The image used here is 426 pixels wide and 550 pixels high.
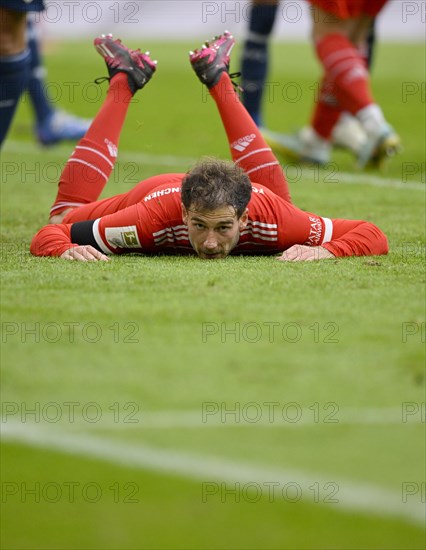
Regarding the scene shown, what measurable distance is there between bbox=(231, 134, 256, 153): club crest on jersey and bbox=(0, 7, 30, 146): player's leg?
1.58 meters

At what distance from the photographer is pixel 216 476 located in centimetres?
348

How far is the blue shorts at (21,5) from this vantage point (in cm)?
684

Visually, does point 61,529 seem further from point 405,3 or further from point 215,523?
point 405,3

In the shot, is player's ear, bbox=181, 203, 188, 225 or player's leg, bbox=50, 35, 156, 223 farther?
player's leg, bbox=50, 35, 156, 223

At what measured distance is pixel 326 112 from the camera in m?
9.55

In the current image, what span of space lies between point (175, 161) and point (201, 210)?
4479 mm

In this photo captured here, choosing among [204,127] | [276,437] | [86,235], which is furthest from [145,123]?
[276,437]

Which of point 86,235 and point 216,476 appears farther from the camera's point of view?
point 86,235

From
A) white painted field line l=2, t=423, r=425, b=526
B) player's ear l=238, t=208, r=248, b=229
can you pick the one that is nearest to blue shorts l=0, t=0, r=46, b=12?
player's ear l=238, t=208, r=248, b=229

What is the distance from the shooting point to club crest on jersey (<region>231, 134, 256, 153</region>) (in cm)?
642

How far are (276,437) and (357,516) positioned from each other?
52 cm

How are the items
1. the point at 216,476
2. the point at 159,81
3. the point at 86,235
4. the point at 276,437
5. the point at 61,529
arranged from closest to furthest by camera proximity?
the point at 61,529, the point at 216,476, the point at 276,437, the point at 86,235, the point at 159,81

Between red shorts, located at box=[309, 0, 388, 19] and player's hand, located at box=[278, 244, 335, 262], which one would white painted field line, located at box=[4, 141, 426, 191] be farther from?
player's hand, located at box=[278, 244, 335, 262]

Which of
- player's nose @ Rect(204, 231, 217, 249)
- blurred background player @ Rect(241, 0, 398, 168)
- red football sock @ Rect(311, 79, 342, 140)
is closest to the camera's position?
player's nose @ Rect(204, 231, 217, 249)
